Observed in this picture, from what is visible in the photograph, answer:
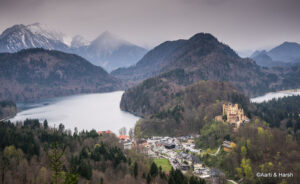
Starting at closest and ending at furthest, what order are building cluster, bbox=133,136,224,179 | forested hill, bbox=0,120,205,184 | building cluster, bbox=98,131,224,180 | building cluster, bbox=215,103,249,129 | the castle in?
forested hill, bbox=0,120,205,184 < building cluster, bbox=98,131,224,180 < building cluster, bbox=133,136,224,179 < building cluster, bbox=215,103,249,129 < the castle

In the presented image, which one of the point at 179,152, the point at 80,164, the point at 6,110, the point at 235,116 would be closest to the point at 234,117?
the point at 235,116

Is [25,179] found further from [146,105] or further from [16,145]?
[146,105]

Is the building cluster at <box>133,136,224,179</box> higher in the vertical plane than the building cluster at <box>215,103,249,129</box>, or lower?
→ lower

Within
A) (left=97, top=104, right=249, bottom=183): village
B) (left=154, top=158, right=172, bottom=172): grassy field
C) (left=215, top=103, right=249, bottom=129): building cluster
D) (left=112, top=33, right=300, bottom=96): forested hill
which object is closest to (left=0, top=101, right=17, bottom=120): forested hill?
(left=97, top=104, right=249, bottom=183): village

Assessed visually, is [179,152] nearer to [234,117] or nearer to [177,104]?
[234,117]

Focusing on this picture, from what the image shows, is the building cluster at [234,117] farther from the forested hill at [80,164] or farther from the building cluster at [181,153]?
the forested hill at [80,164]

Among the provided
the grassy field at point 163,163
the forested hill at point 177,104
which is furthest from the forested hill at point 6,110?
the grassy field at point 163,163

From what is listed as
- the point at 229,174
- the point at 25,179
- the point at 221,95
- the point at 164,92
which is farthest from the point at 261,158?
the point at 164,92

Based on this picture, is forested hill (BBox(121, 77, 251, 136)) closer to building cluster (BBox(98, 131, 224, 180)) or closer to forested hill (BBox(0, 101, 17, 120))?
building cluster (BBox(98, 131, 224, 180))

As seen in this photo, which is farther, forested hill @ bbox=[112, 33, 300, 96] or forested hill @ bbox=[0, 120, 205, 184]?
forested hill @ bbox=[112, 33, 300, 96]
